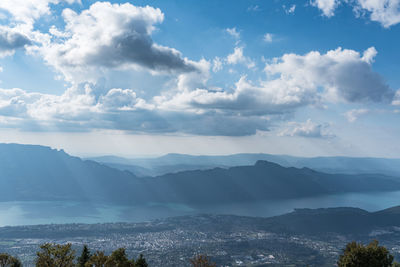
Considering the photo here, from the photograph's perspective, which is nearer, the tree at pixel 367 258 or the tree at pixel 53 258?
the tree at pixel 53 258

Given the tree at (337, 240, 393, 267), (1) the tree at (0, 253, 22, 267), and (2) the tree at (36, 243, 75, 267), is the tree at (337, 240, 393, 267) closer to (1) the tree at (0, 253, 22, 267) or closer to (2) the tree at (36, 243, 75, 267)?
(2) the tree at (36, 243, 75, 267)

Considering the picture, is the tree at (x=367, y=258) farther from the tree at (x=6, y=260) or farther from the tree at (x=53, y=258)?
the tree at (x=6, y=260)

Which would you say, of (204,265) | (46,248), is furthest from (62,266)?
(204,265)

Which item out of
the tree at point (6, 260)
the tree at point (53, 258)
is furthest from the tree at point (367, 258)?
the tree at point (6, 260)

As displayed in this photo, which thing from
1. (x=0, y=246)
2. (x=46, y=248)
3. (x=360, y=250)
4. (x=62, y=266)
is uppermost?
(x=46, y=248)

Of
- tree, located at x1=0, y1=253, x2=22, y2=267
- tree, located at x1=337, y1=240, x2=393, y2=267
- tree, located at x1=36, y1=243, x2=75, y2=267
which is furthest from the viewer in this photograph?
tree, located at x1=337, y1=240, x2=393, y2=267

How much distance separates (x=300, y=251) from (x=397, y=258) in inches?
2166

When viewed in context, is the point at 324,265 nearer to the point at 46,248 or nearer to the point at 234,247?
the point at 234,247

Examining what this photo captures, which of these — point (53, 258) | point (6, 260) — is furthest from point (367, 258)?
point (6, 260)

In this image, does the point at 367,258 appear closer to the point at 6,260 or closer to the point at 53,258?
the point at 53,258

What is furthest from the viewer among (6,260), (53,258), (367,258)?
(367,258)

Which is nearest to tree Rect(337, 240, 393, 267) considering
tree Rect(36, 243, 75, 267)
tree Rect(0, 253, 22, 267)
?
tree Rect(36, 243, 75, 267)

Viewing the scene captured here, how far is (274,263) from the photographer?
5999 inches

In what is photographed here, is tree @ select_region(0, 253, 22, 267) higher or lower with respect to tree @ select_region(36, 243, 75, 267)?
lower
